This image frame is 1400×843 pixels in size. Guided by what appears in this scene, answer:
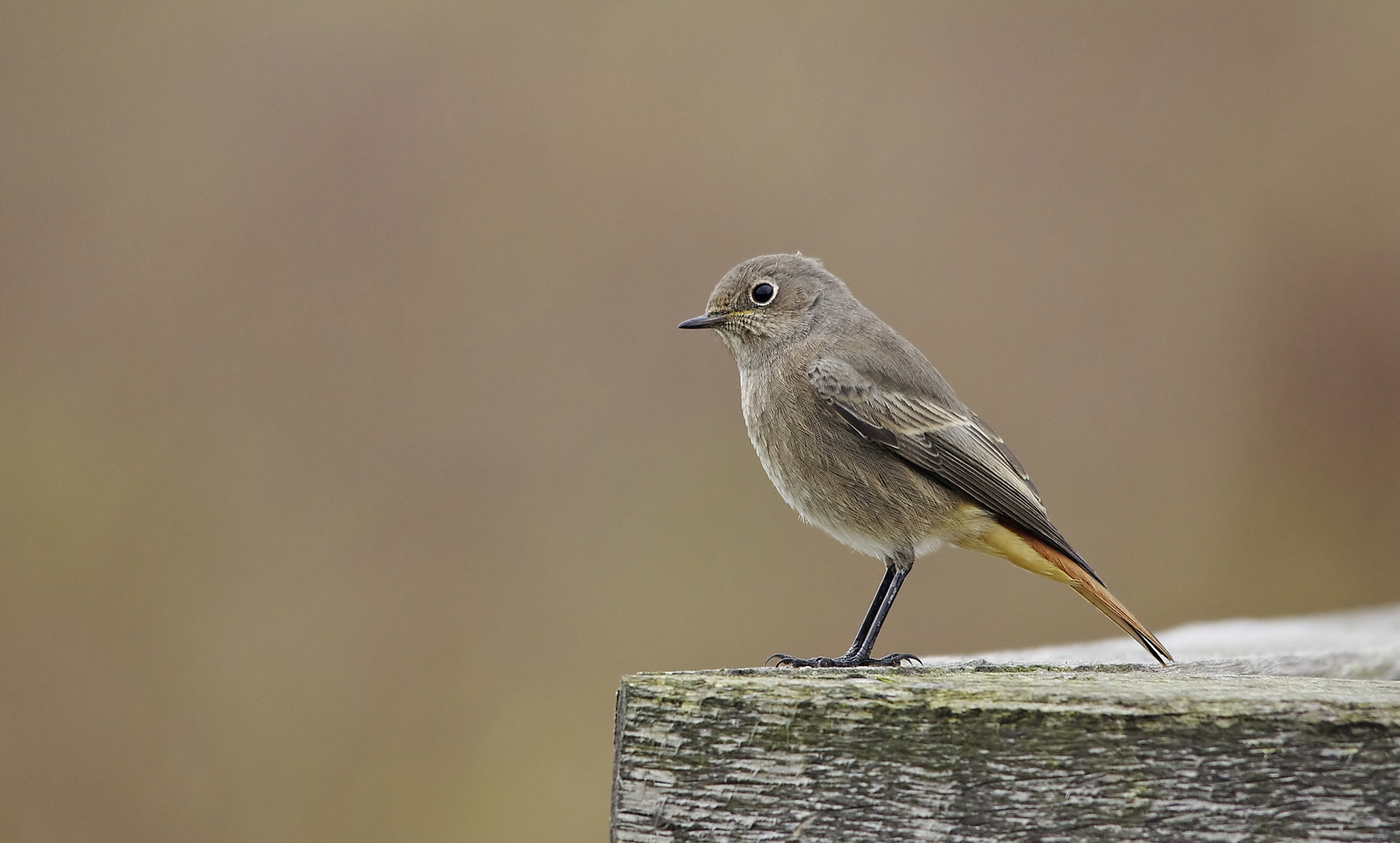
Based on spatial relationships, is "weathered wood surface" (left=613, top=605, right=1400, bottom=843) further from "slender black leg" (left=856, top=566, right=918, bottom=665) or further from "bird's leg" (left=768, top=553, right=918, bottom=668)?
"slender black leg" (left=856, top=566, right=918, bottom=665)

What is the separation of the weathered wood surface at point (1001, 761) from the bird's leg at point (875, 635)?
3.96 ft

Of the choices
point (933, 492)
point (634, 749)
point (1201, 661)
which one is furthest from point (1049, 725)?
point (933, 492)

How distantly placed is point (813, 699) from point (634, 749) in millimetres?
321

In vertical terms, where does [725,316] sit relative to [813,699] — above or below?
above

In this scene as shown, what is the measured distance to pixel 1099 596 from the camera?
382 centimetres

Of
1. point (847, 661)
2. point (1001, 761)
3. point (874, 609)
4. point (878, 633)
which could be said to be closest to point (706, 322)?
point (874, 609)

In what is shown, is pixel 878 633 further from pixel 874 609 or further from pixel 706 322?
pixel 706 322

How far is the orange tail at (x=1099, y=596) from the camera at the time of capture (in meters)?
3.57

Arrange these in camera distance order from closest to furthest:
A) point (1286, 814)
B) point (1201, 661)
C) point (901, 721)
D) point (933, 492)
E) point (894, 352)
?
point (1286, 814) < point (901, 721) < point (1201, 661) < point (933, 492) < point (894, 352)

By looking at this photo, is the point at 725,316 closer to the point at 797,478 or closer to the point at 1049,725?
the point at 797,478

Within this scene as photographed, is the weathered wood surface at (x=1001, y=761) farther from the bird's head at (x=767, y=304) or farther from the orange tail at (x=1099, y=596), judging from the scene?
the bird's head at (x=767, y=304)

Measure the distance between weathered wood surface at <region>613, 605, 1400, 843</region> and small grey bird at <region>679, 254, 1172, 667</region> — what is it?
1700 mm

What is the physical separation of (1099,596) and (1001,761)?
1952mm

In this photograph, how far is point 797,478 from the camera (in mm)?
4086
